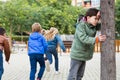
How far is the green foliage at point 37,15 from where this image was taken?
1620 inches

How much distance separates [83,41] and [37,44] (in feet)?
15.2

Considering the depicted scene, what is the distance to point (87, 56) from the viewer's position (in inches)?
295

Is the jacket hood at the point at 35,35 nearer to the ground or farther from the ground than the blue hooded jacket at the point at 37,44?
farther from the ground

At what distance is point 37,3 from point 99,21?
49.1m

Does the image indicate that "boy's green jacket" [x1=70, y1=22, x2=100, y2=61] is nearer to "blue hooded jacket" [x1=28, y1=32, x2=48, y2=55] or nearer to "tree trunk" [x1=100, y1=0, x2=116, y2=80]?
"tree trunk" [x1=100, y1=0, x2=116, y2=80]

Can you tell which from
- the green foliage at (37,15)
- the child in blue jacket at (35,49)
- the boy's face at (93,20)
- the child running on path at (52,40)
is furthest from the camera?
the green foliage at (37,15)

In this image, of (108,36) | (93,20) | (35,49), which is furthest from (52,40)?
(108,36)

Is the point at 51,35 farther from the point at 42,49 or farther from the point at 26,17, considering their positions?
the point at 26,17

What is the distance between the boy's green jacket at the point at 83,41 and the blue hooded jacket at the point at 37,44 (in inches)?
158

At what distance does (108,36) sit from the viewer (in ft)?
21.4

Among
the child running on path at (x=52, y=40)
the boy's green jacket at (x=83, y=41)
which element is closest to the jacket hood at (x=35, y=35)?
the child running on path at (x=52, y=40)

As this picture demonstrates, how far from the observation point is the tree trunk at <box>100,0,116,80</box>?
6.52 meters

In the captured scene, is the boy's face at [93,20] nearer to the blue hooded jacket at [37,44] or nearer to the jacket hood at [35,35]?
the blue hooded jacket at [37,44]

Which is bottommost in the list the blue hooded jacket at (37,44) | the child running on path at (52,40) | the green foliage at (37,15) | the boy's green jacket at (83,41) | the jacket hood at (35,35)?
the green foliage at (37,15)
